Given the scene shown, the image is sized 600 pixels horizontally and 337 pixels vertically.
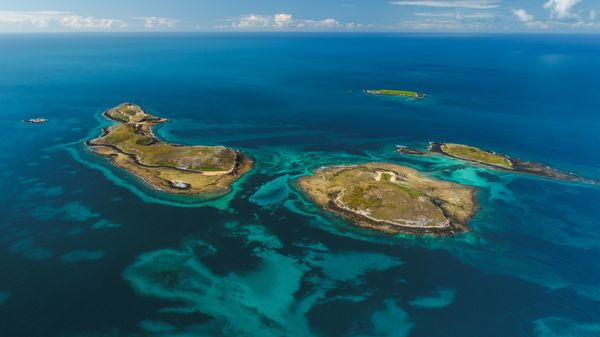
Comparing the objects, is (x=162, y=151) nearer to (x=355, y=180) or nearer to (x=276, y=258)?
(x=355, y=180)

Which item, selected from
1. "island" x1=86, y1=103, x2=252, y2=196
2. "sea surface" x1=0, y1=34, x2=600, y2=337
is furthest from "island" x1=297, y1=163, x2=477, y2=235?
"island" x1=86, y1=103, x2=252, y2=196

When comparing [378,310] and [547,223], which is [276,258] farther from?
[547,223]

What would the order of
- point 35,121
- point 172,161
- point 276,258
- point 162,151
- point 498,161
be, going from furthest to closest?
point 35,121 → point 498,161 → point 162,151 → point 172,161 → point 276,258

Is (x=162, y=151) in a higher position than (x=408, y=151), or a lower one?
higher

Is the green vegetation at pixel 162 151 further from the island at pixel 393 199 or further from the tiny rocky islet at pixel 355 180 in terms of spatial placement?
the island at pixel 393 199

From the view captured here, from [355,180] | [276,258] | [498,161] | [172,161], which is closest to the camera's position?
[276,258]

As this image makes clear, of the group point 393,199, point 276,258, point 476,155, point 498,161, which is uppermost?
point 476,155

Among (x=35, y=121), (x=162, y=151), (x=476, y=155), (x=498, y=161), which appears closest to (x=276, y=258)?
(x=162, y=151)

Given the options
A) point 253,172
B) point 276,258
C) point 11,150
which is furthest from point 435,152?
point 11,150
